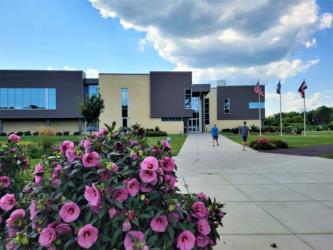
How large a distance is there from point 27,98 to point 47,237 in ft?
192

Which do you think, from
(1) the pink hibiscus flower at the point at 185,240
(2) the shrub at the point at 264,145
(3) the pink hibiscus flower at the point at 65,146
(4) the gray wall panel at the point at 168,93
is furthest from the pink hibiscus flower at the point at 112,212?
(4) the gray wall panel at the point at 168,93

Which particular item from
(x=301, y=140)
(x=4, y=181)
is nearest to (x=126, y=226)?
(x=4, y=181)

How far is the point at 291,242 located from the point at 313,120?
400 ft

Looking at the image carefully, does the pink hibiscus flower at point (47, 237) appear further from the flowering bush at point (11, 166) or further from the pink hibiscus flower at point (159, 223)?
the flowering bush at point (11, 166)

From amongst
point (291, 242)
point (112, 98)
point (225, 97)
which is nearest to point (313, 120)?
point (225, 97)

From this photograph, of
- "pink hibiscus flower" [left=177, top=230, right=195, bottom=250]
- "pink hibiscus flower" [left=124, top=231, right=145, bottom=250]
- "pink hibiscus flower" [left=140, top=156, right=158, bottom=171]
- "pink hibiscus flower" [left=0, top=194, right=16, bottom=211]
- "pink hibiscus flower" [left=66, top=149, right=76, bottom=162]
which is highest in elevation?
"pink hibiscus flower" [left=66, top=149, right=76, bottom=162]

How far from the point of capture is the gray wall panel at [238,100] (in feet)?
219

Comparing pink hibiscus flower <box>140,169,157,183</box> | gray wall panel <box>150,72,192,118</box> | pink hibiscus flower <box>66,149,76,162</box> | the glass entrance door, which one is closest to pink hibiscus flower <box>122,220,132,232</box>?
pink hibiscus flower <box>140,169,157,183</box>

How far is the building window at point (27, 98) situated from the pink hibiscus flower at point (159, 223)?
187 ft

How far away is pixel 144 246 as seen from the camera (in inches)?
79.8

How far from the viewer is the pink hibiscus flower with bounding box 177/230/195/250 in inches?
87.0

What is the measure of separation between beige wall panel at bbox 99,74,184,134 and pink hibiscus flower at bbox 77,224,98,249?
51.8 meters

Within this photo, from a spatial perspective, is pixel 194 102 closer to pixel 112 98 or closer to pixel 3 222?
pixel 112 98

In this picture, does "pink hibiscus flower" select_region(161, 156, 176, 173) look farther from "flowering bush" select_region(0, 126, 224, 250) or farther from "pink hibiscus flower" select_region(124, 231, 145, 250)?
"pink hibiscus flower" select_region(124, 231, 145, 250)
